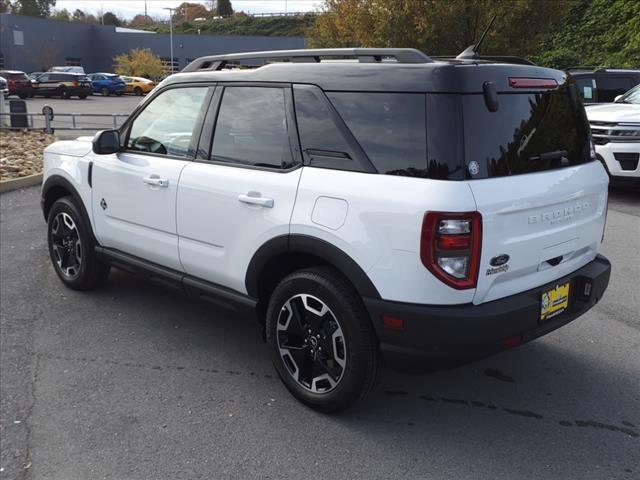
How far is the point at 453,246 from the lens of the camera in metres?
2.71

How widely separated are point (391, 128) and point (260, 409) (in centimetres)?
168

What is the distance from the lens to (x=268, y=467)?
2.87 metres

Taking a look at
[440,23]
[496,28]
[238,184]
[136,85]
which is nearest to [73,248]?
[238,184]

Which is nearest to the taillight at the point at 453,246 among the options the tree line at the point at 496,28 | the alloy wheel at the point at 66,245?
the alloy wheel at the point at 66,245

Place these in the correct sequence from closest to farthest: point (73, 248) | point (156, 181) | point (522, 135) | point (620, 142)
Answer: point (522, 135) < point (156, 181) < point (73, 248) < point (620, 142)

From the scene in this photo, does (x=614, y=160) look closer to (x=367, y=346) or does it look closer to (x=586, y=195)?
(x=586, y=195)

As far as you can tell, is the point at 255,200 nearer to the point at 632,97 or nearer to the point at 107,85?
the point at 632,97

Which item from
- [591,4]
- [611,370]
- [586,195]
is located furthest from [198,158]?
[591,4]

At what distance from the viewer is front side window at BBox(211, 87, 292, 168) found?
3.43 m

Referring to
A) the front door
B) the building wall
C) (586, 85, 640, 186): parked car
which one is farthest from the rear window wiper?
the building wall

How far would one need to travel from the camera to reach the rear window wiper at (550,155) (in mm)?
3101

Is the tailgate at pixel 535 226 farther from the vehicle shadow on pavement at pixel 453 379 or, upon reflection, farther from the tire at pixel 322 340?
the tire at pixel 322 340

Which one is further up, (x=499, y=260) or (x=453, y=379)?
(x=499, y=260)

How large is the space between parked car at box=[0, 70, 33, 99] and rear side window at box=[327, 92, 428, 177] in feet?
125
